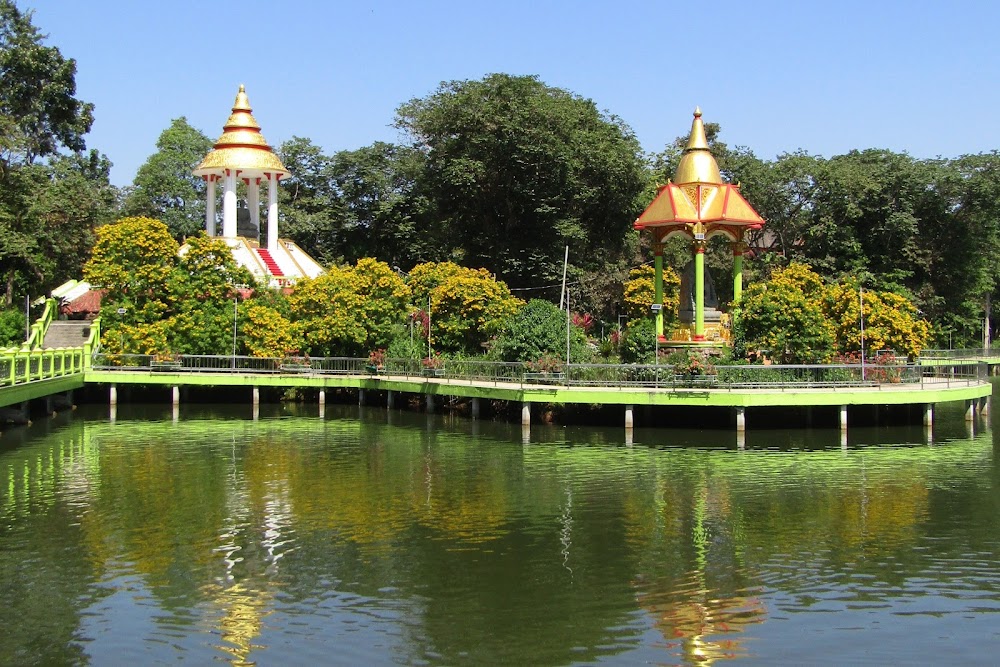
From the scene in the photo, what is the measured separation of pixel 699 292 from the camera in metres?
39.7

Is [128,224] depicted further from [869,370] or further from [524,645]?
[524,645]

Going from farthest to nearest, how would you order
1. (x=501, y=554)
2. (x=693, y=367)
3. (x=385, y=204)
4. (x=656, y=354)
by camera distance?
1. (x=385, y=204)
2. (x=656, y=354)
3. (x=693, y=367)
4. (x=501, y=554)

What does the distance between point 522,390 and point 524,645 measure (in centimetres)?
2218

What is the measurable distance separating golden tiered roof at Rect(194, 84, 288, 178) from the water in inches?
1098

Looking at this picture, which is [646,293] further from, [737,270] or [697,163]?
[697,163]

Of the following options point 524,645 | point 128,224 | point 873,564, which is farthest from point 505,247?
point 524,645

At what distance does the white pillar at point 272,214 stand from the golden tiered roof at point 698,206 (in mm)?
23495

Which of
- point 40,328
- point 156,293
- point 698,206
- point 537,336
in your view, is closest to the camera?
point 537,336

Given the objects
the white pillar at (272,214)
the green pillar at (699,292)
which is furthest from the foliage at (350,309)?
the green pillar at (699,292)

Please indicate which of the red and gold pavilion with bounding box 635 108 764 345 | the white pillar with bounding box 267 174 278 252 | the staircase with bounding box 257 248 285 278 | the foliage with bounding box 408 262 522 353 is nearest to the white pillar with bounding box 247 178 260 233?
the white pillar with bounding box 267 174 278 252

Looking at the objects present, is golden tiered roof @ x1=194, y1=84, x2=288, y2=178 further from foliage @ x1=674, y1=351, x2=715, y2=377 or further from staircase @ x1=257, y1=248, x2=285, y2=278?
foliage @ x1=674, y1=351, x2=715, y2=377

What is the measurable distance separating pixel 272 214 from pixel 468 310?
60.0 ft

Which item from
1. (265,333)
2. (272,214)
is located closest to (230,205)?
(272,214)

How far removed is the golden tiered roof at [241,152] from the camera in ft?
186
